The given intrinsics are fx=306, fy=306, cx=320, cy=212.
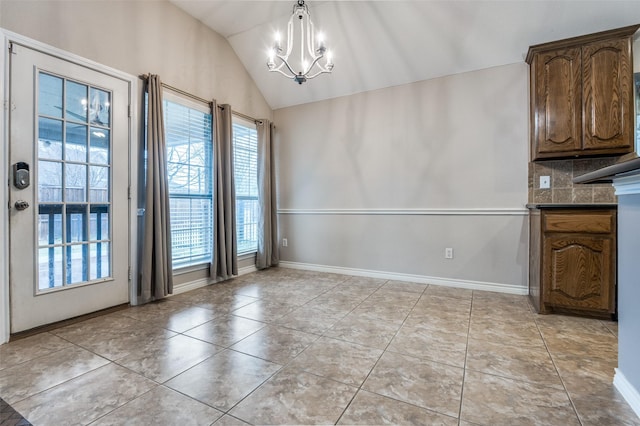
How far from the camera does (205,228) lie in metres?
3.57

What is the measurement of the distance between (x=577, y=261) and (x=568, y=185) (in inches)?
37.0

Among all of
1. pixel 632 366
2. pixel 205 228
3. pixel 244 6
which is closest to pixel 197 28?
pixel 244 6

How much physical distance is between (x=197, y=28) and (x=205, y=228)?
2274 mm

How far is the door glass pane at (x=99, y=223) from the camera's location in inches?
101

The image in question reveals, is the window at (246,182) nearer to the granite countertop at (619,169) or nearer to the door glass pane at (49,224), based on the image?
the door glass pane at (49,224)

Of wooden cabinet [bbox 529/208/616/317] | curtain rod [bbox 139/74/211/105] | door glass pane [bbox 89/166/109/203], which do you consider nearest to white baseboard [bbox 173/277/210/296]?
door glass pane [bbox 89/166/109/203]

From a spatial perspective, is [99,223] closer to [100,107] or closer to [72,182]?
[72,182]

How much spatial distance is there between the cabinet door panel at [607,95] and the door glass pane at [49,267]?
453 centimetres

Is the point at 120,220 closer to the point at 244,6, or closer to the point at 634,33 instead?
the point at 244,6

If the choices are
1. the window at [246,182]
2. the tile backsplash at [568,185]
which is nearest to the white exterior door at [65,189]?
the window at [246,182]

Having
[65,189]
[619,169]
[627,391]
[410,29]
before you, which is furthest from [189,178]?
[627,391]

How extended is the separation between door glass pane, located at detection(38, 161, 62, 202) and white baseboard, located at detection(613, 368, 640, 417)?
3675mm

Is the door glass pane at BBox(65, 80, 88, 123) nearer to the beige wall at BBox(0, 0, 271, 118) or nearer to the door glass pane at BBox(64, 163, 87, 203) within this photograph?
the beige wall at BBox(0, 0, 271, 118)

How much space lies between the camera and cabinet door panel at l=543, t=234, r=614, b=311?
2.42 m
